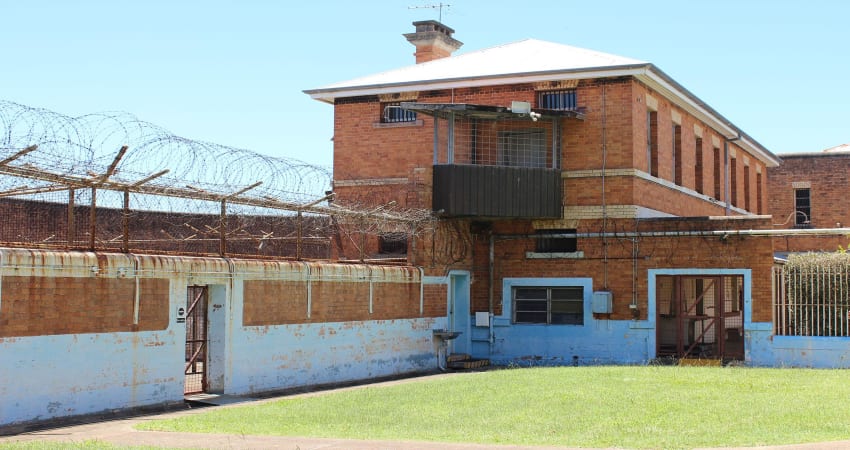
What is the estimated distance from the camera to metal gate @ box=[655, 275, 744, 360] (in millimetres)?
24562

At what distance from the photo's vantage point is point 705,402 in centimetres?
1506

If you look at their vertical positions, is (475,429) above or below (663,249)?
below

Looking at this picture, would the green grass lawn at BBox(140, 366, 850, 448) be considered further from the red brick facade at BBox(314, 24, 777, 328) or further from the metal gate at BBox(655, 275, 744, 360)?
the red brick facade at BBox(314, 24, 777, 328)

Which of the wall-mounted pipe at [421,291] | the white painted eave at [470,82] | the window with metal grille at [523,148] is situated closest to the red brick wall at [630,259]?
the window with metal grille at [523,148]

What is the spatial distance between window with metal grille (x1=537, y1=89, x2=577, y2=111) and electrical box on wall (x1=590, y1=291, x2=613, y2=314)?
4932mm

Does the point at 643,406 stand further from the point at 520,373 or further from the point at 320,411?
the point at 520,373

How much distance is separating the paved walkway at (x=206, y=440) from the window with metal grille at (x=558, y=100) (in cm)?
1527

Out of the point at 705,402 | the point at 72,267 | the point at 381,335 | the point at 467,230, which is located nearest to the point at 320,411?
the point at 72,267

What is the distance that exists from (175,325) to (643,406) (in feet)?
25.6

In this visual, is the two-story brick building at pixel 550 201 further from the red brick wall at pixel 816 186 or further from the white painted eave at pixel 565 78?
the red brick wall at pixel 816 186

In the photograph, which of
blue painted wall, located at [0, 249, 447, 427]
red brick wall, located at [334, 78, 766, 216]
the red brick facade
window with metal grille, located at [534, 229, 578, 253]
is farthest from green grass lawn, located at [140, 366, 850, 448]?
red brick wall, located at [334, 78, 766, 216]

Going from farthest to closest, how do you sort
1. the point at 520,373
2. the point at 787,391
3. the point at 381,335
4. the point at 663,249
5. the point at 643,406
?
1. the point at 663,249
2. the point at 381,335
3. the point at 520,373
4. the point at 787,391
5. the point at 643,406

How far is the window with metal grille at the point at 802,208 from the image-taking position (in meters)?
43.2

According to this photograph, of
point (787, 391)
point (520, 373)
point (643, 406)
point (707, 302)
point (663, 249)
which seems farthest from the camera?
point (707, 302)
